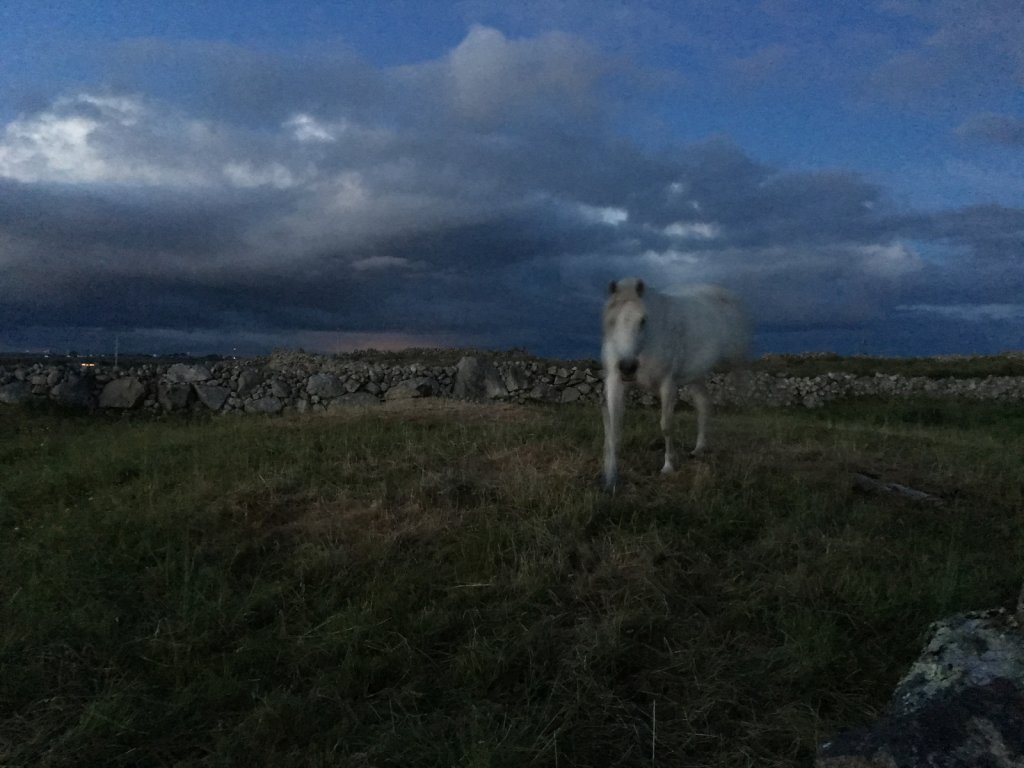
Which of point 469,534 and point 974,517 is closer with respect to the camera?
point 469,534

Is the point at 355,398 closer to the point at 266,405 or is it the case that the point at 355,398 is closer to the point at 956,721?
the point at 266,405

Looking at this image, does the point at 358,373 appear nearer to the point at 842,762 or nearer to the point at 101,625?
the point at 101,625

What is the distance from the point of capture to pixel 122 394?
48.7ft

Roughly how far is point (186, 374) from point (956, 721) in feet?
49.7

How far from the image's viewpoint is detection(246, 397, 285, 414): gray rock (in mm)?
15039

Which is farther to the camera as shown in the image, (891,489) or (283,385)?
(283,385)

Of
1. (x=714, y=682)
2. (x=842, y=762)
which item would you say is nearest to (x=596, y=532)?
(x=714, y=682)

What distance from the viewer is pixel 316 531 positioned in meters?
5.78

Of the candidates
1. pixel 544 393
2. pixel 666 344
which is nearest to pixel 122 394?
pixel 544 393

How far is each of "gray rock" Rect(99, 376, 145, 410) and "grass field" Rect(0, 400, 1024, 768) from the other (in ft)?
23.9

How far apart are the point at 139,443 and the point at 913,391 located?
1872 centimetres

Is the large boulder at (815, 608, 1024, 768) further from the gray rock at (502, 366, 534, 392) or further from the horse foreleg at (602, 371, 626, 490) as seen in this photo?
the gray rock at (502, 366, 534, 392)

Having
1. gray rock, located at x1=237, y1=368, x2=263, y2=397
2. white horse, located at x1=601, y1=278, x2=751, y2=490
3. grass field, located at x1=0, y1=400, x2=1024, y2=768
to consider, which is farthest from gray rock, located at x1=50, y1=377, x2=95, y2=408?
white horse, located at x1=601, y1=278, x2=751, y2=490

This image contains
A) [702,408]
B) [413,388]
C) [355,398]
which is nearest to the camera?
[702,408]
